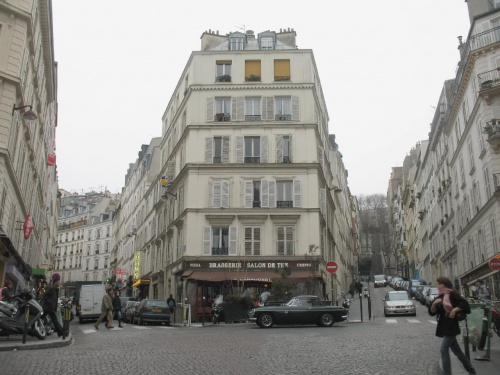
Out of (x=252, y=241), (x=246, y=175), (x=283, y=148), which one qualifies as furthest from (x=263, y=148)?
(x=252, y=241)

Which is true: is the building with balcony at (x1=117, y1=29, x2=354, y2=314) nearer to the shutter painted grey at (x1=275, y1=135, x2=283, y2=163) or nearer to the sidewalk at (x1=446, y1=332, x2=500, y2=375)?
the shutter painted grey at (x1=275, y1=135, x2=283, y2=163)

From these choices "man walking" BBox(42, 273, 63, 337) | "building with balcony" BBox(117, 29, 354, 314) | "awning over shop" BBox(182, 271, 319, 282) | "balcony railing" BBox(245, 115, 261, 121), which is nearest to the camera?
"man walking" BBox(42, 273, 63, 337)

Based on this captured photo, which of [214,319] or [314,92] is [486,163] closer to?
[314,92]

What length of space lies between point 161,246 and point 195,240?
36.5 feet

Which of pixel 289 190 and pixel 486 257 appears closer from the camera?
pixel 486 257

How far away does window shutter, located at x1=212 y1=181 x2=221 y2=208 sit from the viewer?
34562mm

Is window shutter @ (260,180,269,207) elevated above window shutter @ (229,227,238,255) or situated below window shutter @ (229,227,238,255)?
above

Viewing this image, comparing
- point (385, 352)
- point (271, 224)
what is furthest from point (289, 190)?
point (385, 352)

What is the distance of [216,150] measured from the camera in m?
36.0

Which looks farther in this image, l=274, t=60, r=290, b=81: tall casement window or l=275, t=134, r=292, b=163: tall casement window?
l=274, t=60, r=290, b=81: tall casement window

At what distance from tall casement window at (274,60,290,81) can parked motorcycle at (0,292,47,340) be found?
27113 millimetres

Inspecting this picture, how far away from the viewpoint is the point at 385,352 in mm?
11336

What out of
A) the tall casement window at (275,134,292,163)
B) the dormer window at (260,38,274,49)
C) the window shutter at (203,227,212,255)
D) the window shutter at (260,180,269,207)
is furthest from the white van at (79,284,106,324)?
the dormer window at (260,38,274,49)

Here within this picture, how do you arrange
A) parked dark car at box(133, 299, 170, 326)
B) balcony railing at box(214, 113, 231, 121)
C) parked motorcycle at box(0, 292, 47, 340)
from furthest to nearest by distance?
1. balcony railing at box(214, 113, 231, 121)
2. parked dark car at box(133, 299, 170, 326)
3. parked motorcycle at box(0, 292, 47, 340)
